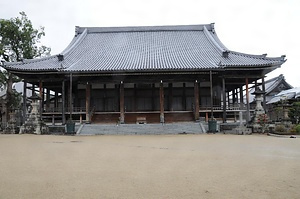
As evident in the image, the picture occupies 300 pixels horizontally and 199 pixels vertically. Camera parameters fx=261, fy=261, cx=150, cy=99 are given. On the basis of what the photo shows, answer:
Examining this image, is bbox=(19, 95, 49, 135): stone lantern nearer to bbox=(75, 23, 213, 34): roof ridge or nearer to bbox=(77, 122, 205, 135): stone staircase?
bbox=(77, 122, 205, 135): stone staircase

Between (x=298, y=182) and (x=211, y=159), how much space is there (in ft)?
8.89

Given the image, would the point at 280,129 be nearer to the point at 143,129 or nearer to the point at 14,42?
the point at 143,129

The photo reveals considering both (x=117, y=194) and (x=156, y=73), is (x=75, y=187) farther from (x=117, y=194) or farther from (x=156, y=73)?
(x=156, y=73)

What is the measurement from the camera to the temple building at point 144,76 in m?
20.6

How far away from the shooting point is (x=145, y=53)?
24.9m

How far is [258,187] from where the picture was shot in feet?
15.1

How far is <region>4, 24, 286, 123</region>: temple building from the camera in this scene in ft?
67.6

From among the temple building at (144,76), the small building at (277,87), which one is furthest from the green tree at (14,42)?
the small building at (277,87)

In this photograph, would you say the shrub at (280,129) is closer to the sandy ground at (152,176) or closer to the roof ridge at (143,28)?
the sandy ground at (152,176)

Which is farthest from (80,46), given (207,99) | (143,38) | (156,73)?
(207,99)

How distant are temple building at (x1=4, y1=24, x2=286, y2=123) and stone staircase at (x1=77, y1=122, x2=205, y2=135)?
1.62 metres

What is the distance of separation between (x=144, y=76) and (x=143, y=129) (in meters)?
5.21

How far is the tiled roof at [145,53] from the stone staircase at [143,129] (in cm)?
439

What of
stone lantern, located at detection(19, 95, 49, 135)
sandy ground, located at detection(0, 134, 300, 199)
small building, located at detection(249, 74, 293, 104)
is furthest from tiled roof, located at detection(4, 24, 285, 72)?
small building, located at detection(249, 74, 293, 104)
